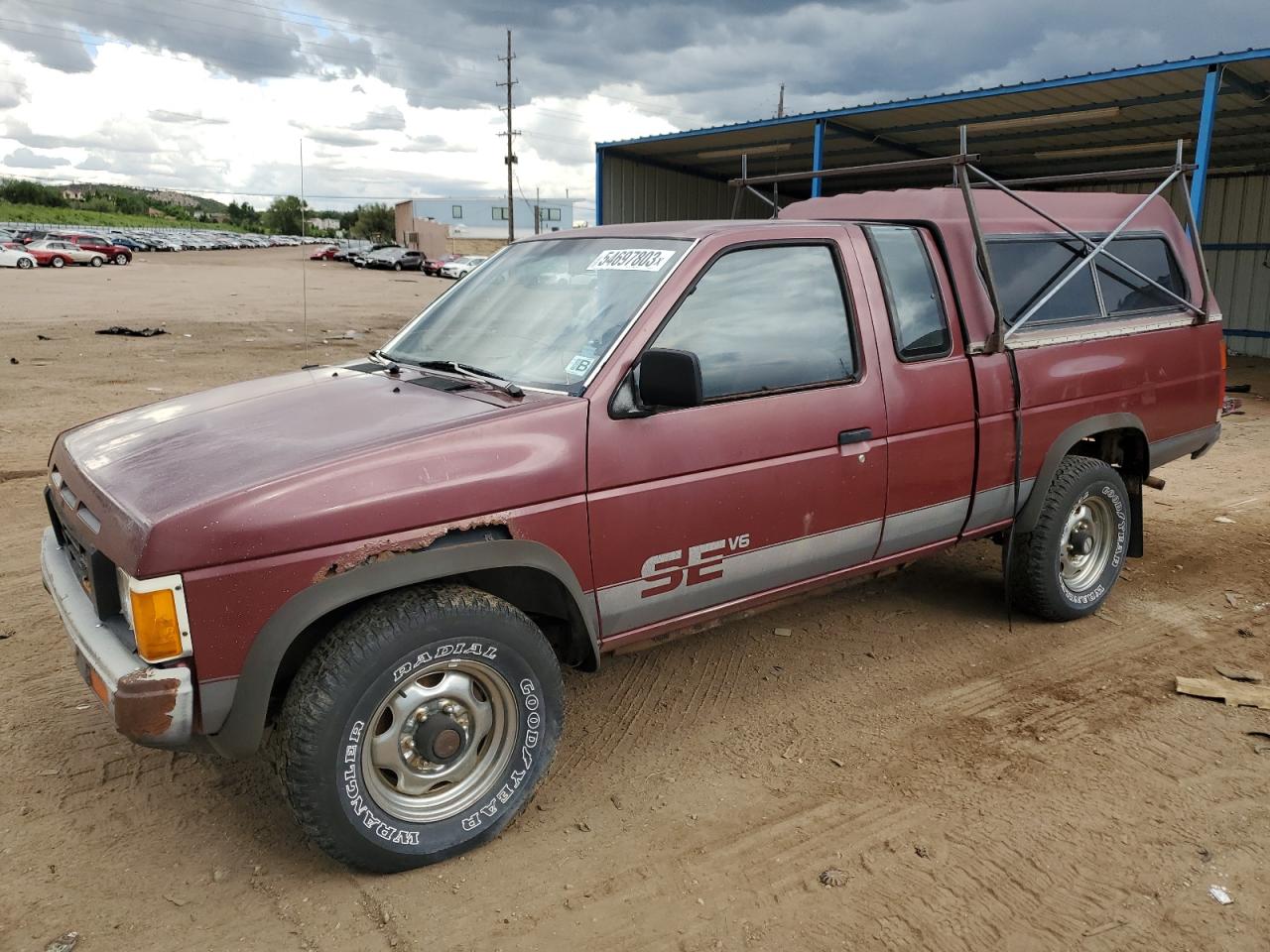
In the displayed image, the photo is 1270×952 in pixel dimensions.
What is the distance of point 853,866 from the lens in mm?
2984

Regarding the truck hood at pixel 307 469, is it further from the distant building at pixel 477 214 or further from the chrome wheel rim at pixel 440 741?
the distant building at pixel 477 214

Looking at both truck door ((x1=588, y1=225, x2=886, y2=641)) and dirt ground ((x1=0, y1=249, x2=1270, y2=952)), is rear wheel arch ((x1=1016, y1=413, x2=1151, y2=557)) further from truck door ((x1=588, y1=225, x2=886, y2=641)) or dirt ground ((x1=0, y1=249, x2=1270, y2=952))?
truck door ((x1=588, y1=225, x2=886, y2=641))

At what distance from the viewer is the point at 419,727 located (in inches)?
115

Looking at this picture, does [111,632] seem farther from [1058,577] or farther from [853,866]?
[1058,577]

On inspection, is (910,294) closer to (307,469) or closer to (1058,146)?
(307,469)

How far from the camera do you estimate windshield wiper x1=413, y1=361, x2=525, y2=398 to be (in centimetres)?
325

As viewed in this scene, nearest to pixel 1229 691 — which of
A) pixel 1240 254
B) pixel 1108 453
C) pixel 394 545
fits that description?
pixel 1108 453

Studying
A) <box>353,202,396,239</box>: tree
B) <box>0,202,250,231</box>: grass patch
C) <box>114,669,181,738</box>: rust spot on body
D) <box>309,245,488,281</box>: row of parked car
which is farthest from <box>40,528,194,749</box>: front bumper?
<box>0,202,250,231</box>: grass patch

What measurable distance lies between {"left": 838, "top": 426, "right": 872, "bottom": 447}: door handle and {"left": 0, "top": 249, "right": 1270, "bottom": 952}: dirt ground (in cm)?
114

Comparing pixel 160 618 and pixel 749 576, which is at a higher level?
pixel 160 618

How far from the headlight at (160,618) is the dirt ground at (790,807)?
84 centimetres

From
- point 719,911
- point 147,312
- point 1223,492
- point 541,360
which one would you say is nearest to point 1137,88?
point 1223,492

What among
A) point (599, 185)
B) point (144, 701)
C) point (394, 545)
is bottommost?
point (144, 701)

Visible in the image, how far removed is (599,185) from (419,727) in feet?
57.7
